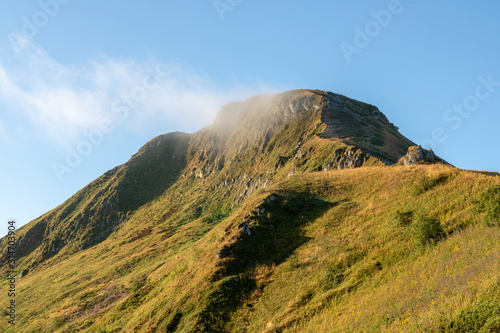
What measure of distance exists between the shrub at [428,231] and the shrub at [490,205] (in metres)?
3.02

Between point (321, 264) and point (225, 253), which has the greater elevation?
point (225, 253)

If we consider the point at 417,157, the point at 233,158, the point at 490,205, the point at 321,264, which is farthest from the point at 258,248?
the point at 233,158

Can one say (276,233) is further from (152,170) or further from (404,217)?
(152,170)

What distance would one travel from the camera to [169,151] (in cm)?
18050

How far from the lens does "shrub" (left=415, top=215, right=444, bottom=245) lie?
20828 millimetres

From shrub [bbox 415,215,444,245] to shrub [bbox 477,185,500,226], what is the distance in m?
3.02

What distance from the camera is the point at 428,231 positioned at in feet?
69.3

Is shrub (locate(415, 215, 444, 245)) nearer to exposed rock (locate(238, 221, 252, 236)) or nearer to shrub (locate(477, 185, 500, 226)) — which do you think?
shrub (locate(477, 185, 500, 226))

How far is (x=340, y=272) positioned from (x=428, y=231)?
7.35 meters

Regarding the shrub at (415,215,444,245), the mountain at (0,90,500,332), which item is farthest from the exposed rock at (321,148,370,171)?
the shrub at (415,215,444,245)

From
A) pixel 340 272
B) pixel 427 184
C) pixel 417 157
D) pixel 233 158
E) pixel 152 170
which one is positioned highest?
pixel 152 170

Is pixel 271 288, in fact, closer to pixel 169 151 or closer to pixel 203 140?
pixel 203 140

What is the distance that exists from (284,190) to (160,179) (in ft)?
413

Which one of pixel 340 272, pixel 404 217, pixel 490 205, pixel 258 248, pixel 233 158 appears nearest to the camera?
pixel 490 205
